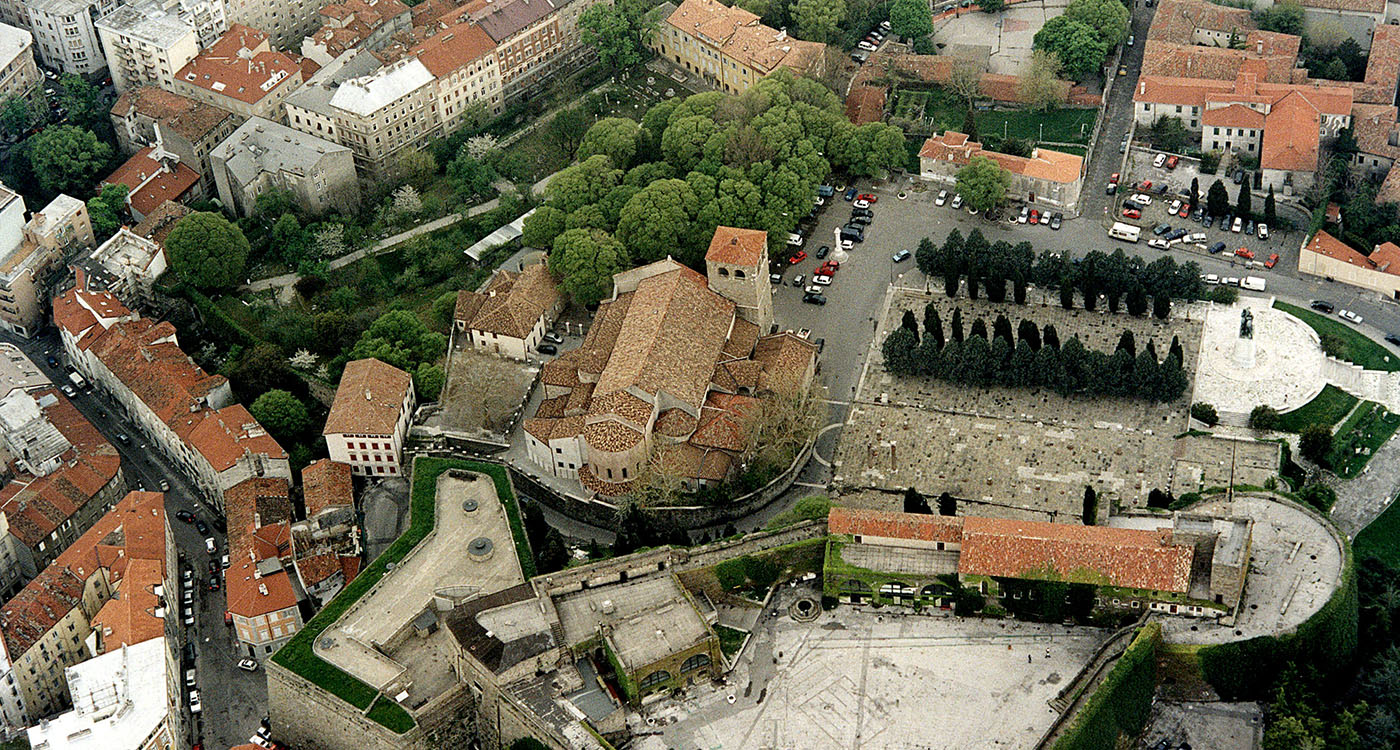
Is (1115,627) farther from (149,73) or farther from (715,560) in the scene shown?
(149,73)

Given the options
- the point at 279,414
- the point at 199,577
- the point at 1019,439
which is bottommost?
the point at 199,577

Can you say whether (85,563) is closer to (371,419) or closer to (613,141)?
(371,419)

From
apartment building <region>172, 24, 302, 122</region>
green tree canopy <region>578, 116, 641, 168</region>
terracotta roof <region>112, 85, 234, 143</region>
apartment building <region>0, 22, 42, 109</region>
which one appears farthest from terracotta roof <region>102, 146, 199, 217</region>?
green tree canopy <region>578, 116, 641, 168</region>

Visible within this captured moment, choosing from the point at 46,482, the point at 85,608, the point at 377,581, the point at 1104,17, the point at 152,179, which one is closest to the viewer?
the point at 377,581

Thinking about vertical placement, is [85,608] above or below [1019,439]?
below

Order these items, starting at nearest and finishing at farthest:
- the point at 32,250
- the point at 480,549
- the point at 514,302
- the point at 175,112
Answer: the point at 480,549 < the point at 514,302 < the point at 32,250 < the point at 175,112

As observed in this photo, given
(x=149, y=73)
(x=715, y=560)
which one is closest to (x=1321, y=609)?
(x=715, y=560)

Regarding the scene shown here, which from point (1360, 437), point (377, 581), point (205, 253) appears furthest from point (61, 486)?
point (1360, 437)
